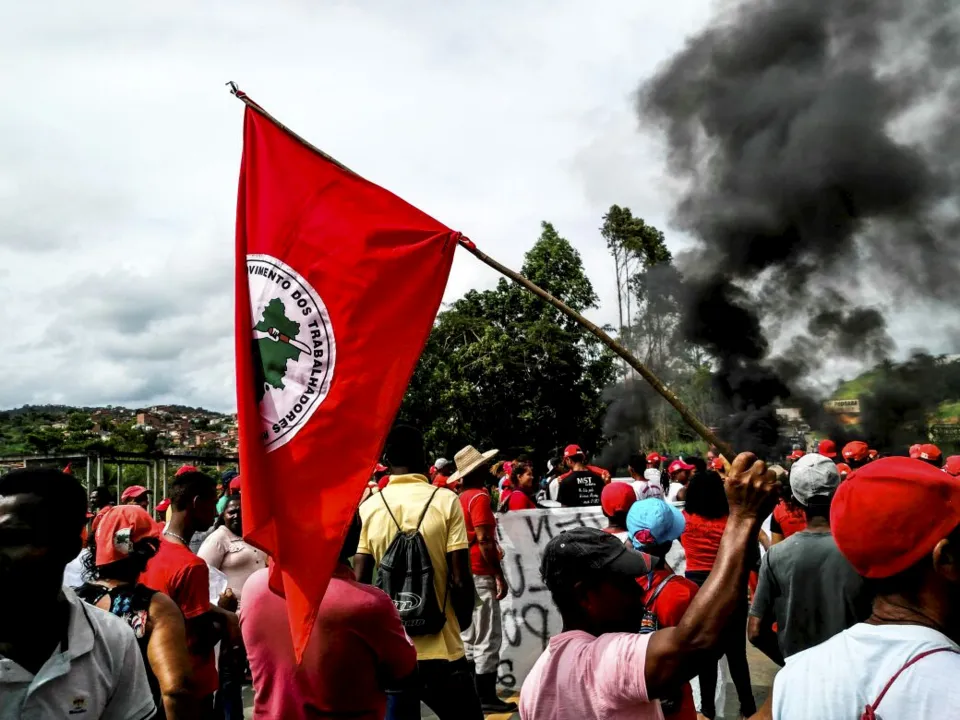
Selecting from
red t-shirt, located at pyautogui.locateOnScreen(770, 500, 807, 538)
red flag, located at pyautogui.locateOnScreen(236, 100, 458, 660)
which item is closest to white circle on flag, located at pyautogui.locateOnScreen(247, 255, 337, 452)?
red flag, located at pyautogui.locateOnScreen(236, 100, 458, 660)

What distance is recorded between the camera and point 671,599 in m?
3.45

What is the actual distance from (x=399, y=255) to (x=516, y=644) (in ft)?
13.2

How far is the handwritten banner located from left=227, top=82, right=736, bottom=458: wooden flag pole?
147 inches

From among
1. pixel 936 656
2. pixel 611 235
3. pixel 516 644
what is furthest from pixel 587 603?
pixel 611 235

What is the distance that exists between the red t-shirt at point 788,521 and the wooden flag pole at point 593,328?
2991mm

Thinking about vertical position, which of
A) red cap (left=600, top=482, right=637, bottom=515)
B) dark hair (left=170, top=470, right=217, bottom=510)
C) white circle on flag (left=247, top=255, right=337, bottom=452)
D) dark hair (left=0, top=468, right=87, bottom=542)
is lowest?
red cap (left=600, top=482, right=637, bottom=515)

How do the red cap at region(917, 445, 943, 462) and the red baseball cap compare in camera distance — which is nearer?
the red baseball cap

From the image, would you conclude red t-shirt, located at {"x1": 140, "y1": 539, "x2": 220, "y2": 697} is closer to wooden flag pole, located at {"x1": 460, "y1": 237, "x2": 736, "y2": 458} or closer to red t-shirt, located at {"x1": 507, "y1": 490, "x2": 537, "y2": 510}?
wooden flag pole, located at {"x1": 460, "y1": 237, "x2": 736, "y2": 458}

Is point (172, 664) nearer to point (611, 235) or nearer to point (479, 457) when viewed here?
point (479, 457)

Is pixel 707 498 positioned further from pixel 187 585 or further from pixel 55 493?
pixel 55 493

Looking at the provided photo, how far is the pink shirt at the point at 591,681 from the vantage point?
A: 74.2 inches

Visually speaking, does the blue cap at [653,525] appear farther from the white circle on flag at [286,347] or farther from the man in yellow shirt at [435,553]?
the white circle on flag at [286,347]

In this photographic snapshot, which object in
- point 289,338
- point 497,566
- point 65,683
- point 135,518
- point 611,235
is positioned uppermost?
point 611,235

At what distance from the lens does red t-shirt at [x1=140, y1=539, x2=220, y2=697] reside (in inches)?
132
